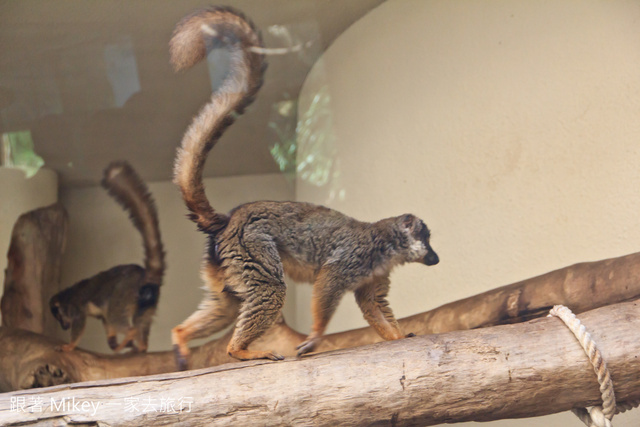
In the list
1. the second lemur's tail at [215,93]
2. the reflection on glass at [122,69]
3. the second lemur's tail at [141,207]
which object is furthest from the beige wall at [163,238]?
the reflection on glass at [122,69]

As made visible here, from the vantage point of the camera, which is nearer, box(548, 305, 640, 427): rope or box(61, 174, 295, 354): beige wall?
box(548, 305, 640, 427): rope

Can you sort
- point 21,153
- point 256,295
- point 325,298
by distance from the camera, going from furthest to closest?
point 21,153 < point 325,298 < point 256,295

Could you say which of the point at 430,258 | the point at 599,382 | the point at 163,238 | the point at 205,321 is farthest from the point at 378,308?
the point at 163,238

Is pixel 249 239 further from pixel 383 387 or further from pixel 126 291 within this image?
pixel 126 291

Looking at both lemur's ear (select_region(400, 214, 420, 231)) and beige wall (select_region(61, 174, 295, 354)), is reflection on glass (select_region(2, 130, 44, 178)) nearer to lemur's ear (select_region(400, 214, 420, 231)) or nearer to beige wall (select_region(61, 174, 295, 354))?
beige wall (select_region(61, 174, 295, 354))

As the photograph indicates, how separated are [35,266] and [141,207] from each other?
1068mm

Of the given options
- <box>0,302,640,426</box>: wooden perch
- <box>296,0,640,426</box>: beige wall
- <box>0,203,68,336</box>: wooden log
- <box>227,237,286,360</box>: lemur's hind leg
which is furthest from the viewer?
<box>0,203,68,336</box>: wooden log

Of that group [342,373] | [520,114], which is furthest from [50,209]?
[520,114]

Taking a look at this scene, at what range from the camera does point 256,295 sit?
1.67 meters

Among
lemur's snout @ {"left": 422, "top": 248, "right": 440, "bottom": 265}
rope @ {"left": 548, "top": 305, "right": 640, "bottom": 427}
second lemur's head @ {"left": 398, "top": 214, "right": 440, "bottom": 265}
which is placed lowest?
rope @ {"left": 548, "top": 305, "right": 640, "bottom": 427}

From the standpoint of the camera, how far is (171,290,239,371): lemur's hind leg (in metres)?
1.80

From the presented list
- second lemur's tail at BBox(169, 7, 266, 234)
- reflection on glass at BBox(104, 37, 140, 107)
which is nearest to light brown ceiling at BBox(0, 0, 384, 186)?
reflection on glass at BBox(104, 37, 140, 107)

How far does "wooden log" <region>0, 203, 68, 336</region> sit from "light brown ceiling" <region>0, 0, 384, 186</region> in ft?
2.01

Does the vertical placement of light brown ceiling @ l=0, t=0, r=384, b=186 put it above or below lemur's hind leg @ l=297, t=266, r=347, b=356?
above
